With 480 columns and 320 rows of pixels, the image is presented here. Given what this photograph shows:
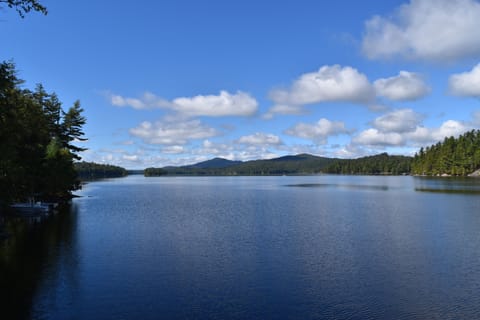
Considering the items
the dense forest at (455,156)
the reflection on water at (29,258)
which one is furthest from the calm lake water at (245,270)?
the dense forest at (455,156)

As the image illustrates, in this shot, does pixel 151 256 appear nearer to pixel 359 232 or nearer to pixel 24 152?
pixel 359 232

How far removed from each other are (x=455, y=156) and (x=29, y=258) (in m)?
165

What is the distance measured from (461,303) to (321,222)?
21.2 metres

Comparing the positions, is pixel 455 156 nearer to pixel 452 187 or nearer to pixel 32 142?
pixel 452 187

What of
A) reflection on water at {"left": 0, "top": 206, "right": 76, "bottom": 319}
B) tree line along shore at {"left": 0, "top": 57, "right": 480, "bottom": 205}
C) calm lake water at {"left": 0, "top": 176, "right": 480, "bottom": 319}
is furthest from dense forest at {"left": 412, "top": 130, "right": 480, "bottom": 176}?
reflection on water at {"left": 0, "top": 206, "right": 76, "bottom": 319}

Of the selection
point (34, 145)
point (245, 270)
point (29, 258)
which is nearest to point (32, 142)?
point (34, 145)

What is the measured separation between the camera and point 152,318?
47.3ft

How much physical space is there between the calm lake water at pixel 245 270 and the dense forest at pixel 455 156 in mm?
131501

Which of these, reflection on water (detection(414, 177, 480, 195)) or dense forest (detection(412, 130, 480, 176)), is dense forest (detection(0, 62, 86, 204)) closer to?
reflection on water (detection(414, 177, 480, 195))

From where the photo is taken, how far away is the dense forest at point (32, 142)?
770 inches

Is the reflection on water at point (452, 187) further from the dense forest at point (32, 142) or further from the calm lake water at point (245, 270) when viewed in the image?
the dense forest at point (32, 142)

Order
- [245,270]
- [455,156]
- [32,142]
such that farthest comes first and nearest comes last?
[455,156] → [32,142] → [245,270]

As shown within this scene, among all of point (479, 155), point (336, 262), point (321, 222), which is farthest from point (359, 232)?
point (479, 155)

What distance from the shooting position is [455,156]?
15325 centimetres
